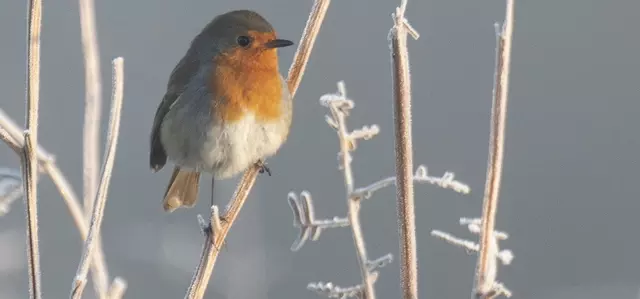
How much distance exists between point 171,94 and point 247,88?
214 mm

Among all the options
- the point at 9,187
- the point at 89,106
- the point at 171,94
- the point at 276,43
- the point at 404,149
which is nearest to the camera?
the point at 404,149

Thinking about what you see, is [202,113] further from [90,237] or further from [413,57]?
[413,57]

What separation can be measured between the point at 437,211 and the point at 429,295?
0.39m

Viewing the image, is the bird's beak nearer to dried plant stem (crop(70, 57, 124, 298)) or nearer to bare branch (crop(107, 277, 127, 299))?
dried plant stem (crop(70, 57, 124, 298))

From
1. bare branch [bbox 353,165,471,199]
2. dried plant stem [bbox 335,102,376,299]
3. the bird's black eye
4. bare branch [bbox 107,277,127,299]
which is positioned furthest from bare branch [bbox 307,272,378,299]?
the bird's black eye

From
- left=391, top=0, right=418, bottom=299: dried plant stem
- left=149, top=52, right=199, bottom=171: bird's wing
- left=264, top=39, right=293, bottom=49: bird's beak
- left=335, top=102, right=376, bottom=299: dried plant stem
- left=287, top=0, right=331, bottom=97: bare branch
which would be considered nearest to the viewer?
left=391, top=0, right=418, bottom=299: dried plant stem

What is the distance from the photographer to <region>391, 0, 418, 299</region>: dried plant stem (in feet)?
2.85

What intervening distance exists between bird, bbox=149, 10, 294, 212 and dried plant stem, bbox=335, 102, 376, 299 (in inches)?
26.3

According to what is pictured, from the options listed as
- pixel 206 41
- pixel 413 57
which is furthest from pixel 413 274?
pixel 413 57

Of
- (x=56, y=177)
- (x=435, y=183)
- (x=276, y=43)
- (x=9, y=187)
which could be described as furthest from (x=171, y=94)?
(x=435, y=183)

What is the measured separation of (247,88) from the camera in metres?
1.75

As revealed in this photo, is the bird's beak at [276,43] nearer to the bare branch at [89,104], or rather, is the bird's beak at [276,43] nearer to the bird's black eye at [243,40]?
the bird's black eye at [243,40]

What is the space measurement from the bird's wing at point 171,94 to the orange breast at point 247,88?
84mm

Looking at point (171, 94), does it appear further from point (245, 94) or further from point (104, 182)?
point (104, 182)
